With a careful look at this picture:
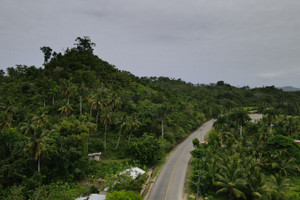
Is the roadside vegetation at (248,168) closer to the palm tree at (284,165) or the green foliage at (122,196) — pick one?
the palm tree at (284,165)

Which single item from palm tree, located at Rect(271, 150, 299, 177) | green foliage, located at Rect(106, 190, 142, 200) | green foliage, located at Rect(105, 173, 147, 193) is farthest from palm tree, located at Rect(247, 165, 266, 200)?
green foliage, located at Rect(106, 190, 142, 200)

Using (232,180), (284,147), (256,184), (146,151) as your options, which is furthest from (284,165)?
(146,151)

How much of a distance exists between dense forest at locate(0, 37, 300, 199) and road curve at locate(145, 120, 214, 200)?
3.25 metres

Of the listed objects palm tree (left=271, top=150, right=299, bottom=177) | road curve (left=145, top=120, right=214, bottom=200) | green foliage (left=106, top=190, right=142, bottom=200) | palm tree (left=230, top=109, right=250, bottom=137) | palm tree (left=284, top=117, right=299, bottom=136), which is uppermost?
palm tree (left=230, top=109, right=250, bottom=137)

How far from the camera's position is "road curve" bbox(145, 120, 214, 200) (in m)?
27.9

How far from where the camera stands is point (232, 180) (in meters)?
26.1

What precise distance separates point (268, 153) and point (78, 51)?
89.2 metres

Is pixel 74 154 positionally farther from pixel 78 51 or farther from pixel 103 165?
pixel 78 51

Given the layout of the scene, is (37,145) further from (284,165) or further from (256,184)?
(284,165)

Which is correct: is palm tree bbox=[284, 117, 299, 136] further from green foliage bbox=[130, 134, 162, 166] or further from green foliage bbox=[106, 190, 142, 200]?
green foliage bbox=[106, 190, 142, 200]

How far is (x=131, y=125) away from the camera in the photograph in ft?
142

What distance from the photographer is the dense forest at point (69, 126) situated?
91.2ft

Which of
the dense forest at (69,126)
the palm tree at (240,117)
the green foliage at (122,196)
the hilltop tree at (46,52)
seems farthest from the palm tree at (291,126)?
the hilltop tree at (46,52)

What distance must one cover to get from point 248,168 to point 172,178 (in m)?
12.6
